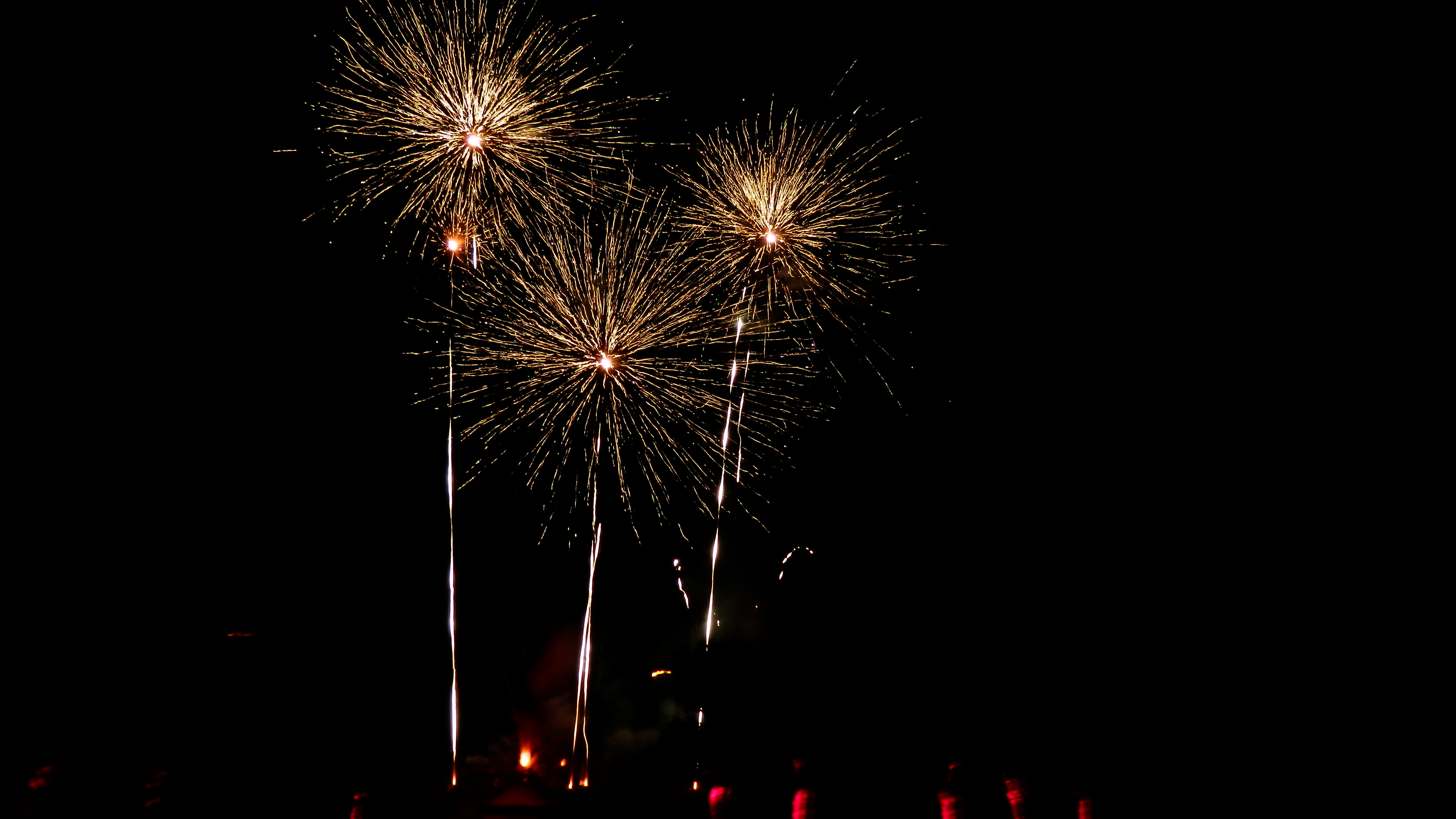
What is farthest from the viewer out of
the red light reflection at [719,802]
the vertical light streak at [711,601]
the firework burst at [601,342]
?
the vertical light streak at [711,601]

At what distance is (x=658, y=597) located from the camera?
7.70 metres

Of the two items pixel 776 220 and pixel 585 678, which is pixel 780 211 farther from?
pixel 585 678

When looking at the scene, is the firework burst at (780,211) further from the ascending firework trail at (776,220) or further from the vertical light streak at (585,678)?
the vertical light streak at (585,678)

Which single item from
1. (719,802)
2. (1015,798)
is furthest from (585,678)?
(1015,798)

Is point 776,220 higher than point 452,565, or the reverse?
point 776,220

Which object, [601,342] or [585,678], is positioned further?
[585,678]

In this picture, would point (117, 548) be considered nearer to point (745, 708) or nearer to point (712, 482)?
point (712, 482)

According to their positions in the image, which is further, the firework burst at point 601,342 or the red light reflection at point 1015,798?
the firework burst at point 601,342

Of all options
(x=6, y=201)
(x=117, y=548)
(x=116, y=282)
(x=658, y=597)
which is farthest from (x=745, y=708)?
(x=6, y=201)

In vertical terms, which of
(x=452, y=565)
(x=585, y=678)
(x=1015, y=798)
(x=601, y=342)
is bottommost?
(x=1015, y=798)

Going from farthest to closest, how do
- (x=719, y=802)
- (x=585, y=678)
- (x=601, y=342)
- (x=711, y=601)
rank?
(x=585, y=678)
(x=711, y=601)
(x=601, y=342)
(x=719, y=802)

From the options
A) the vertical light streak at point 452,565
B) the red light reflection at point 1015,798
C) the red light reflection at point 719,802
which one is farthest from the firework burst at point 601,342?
the red light reflection at point 1015,798

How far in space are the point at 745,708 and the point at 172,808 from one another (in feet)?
13.7

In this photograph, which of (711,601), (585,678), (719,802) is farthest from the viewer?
(585,678)
